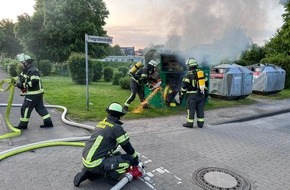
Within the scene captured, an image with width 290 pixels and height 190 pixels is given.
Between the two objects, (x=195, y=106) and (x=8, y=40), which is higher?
(x=8, y=40)

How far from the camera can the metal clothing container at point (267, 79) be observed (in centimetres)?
1262

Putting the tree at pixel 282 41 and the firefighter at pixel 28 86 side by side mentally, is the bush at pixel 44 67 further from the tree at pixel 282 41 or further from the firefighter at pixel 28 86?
the tree at pixel 282 41

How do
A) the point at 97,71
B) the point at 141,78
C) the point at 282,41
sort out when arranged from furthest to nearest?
the point at 282,41 < the point at 97,71 < the point at 141,78

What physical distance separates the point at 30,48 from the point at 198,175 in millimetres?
27924

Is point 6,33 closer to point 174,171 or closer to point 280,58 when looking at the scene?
point 280,58

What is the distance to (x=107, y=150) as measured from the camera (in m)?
3.69

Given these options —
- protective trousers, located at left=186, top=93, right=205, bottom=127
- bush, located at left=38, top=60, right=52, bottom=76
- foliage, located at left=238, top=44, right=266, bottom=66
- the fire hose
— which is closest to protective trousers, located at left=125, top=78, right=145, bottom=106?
protective trousers, located at left=186, top=93, right=205, bottom=127

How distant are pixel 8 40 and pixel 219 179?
195ft

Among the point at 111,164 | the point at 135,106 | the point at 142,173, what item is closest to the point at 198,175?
the point at 142,173

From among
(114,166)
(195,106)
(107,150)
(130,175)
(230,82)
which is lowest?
(130,175)

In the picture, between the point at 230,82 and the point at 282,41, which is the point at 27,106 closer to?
the point at 230,82

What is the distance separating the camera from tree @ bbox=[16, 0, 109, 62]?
26.7 meters

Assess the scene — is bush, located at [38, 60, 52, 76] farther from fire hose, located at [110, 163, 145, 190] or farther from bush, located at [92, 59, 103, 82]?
fire hose, located at [110, 163, 145, 190]

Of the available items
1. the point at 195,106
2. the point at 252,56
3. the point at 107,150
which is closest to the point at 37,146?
the point at 107,150
